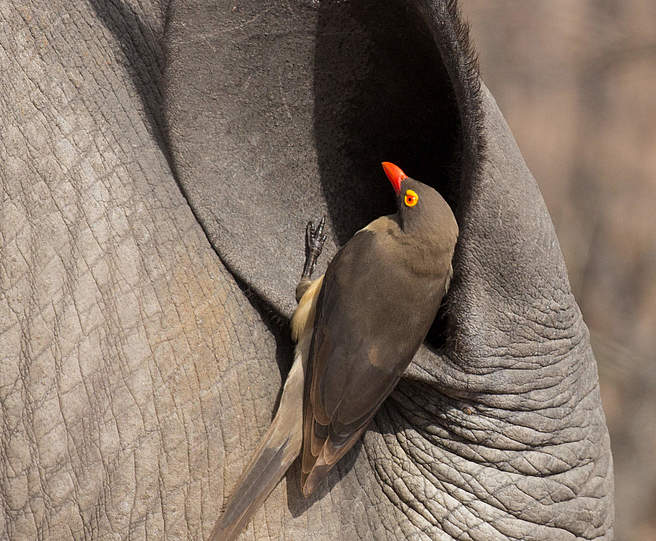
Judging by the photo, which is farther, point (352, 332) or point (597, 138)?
point (597, 138)

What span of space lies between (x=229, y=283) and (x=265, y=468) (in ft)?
0.80

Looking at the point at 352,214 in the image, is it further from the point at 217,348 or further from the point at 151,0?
the point at 151,0

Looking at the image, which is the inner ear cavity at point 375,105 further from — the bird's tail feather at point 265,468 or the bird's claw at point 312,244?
the bird's tail feather at point 265,468

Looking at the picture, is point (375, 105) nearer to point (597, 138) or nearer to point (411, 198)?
point (411, 198)

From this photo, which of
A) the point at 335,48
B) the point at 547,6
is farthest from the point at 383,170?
the point at 547,6

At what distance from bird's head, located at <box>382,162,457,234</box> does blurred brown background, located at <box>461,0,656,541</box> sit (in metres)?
2.54

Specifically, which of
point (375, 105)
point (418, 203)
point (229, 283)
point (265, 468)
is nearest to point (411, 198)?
point (418, 203)

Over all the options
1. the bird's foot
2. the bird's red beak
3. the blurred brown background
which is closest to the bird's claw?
the bird's foot

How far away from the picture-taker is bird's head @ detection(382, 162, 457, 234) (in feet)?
4.12

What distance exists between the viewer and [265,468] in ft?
3.98

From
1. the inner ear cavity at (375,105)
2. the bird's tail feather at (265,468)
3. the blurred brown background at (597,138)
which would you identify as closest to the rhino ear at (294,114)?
the inner ear cavity at (375,105)

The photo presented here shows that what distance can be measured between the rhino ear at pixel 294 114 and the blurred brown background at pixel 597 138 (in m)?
2.60

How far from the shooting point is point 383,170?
1.36 meters

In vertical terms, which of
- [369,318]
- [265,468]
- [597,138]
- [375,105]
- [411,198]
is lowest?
[597,138]
